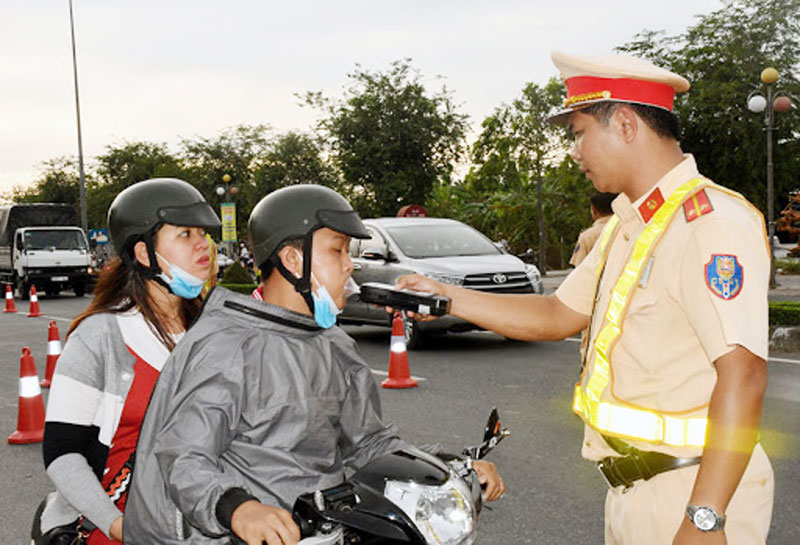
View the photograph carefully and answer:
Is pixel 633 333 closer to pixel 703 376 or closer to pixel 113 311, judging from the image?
pixel 703 376

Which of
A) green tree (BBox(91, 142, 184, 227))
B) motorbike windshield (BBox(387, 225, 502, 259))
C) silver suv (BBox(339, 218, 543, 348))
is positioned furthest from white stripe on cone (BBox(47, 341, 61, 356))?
green tree (BBox(91, 142, 184, 227))

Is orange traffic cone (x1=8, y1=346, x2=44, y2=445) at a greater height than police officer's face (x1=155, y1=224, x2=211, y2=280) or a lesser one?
lesser

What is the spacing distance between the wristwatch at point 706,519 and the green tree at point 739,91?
70.0 feet

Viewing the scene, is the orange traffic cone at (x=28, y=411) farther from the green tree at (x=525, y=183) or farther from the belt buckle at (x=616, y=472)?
the green tree at (x=525, y=183)

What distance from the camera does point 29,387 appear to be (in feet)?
22.6

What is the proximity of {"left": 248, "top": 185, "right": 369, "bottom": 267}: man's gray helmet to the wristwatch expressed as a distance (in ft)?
3.20

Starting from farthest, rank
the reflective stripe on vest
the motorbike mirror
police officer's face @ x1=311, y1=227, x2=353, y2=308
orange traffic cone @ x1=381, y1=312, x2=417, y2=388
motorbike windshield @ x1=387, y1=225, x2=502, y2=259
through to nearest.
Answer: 1. motorbike windshield @ x1=387, y1=225, x2=502, y2=259
2. orange traffic cone @ x1=381, y1=312, x2=417, y2=388
3. police officer's face @ x1=311, y1=227, x2=353, y2=308
4. the reflective stripe on vest
5. the motorbike mirror

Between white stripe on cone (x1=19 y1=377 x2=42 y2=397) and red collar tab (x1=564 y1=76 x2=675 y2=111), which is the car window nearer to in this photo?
white stripe on cone (x1=19 y1=377 x2=42 y2=397)

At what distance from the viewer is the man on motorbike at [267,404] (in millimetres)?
1788

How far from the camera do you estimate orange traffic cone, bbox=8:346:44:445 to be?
6879 millimetres

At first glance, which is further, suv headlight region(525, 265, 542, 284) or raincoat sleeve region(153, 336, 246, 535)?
suv headlight region(525, 265, 542, 284)

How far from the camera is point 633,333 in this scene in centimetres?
213

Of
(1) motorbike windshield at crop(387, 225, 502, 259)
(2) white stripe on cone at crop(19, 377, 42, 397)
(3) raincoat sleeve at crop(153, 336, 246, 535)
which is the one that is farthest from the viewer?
(1) motorbike windshield at crop(387, 225, 502, 259)

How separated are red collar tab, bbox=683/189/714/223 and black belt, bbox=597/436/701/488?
1.91 ft
